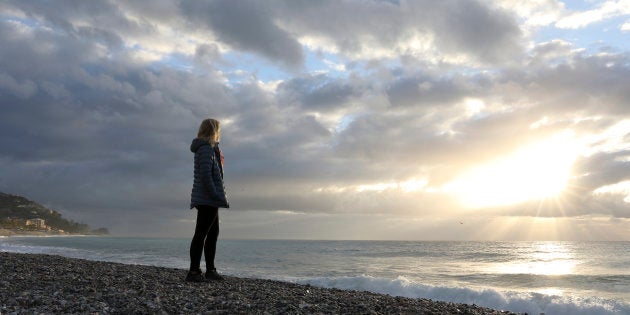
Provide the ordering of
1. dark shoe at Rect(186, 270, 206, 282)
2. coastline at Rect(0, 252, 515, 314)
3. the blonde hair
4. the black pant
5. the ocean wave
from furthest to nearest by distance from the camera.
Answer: the ocean wave, dark shoe at Rect(186, 270, 206, 282), the blonde hair, the black pant, coastline at Rect(0, 252, 515, 314)

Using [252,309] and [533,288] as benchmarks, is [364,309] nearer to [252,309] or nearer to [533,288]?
[252,309]

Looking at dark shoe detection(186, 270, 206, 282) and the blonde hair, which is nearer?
the blonde hair

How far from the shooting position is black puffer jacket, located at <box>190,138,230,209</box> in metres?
8.28

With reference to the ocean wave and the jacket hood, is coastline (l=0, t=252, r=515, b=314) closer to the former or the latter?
the jacket hood

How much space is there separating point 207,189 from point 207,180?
0.60 ft

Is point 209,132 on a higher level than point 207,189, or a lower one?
higher

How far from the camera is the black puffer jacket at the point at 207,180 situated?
828 centimetres

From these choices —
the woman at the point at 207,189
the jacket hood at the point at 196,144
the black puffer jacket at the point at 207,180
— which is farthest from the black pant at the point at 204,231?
the jacket hood at the point at 196,144

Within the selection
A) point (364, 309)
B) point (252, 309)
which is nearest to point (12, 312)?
point (252, 309)

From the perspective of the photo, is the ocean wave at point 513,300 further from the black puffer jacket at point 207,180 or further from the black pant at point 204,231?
the black puffer jacket at point 207,180

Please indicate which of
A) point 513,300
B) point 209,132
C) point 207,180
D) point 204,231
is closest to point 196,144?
point 209,132

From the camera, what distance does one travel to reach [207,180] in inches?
325

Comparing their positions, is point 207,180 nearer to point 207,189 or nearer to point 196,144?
point 207,189

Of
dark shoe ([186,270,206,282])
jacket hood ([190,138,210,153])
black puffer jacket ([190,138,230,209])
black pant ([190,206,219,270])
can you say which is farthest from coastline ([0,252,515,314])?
jacket hood ([190,138,210,153])
